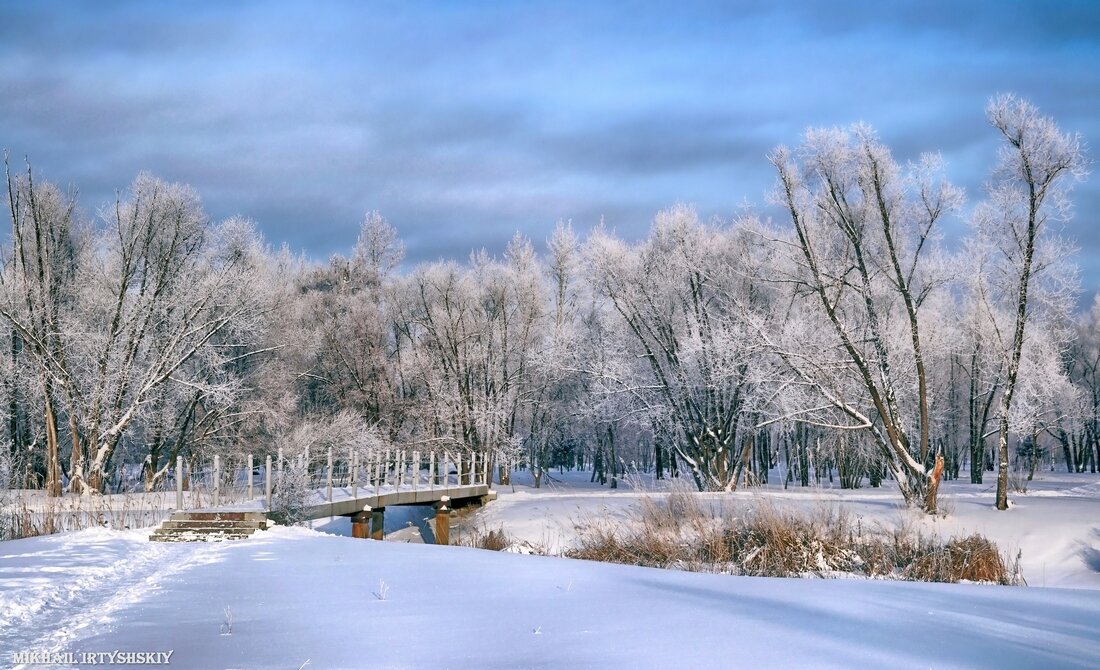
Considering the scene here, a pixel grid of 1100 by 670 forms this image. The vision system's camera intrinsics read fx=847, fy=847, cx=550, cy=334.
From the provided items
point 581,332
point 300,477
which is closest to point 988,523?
point 300,477

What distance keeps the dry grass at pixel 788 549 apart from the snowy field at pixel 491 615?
3.58 meters

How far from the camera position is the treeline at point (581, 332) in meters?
20.0

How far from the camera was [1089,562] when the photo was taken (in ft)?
49.9

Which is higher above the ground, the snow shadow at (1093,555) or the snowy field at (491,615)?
the snowy field at (491,615)

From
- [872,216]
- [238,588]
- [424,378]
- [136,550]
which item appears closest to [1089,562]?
[872,216]

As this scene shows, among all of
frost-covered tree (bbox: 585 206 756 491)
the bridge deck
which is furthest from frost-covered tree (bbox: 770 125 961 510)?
the bridge deck

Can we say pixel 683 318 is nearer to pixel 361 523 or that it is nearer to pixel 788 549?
pixel 361 523

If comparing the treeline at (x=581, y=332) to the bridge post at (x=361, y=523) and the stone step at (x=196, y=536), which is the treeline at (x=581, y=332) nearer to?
the bridge post at (x=361, y=523)

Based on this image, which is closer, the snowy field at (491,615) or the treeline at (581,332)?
the snowy field at (491,615)

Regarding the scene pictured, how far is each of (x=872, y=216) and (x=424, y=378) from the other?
2436 cm

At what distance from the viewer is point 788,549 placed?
521 inches

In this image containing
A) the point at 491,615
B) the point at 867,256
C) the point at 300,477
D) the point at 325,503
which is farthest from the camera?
the point at 867,256

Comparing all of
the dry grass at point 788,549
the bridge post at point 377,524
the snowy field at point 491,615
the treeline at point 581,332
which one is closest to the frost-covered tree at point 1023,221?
the treeline at point 581,332

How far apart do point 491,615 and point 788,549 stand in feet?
26.9
